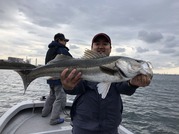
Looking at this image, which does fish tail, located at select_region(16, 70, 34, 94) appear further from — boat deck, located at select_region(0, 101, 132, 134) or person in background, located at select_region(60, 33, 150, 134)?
boat deck, located at select_region(0, 101, 132, 134)

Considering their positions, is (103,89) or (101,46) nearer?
(103,89)

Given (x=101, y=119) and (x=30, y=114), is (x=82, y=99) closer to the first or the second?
(x=101, y=119)

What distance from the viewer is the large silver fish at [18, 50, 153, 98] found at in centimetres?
378

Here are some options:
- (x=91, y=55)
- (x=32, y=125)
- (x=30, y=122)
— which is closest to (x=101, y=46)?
(x=91, y=55)

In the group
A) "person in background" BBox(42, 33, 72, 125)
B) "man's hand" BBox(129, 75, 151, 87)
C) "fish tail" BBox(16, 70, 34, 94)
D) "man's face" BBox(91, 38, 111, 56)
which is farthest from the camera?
"person in background" BBox(42, 33, 72, 125)

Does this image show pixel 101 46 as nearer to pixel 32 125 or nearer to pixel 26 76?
pixel 26 76

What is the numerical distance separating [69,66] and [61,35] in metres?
4.31

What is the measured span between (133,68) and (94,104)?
96 cm

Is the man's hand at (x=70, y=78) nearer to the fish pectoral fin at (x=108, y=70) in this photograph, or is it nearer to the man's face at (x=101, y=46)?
the fish pectoral fin at (x=108, y=70)

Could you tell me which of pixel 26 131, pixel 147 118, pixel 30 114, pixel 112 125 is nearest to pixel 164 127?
pixel 147 118

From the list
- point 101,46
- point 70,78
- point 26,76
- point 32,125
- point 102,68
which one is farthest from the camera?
point 32,125

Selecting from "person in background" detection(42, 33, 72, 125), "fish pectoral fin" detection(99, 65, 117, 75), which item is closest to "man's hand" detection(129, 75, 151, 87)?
"fish pectoral fin" detection(99, 65, 117, 75)

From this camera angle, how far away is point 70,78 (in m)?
4.10

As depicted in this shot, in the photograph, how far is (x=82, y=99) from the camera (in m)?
4.22
